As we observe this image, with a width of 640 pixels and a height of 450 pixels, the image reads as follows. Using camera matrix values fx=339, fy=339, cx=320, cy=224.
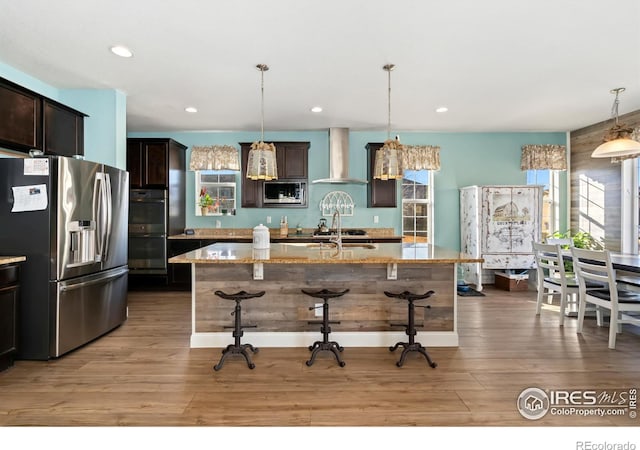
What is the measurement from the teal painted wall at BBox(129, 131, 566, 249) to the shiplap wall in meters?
0.42

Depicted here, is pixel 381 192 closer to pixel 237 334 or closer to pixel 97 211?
pixel 237 334

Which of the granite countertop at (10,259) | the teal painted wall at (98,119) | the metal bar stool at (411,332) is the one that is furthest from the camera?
the teal painted wall at (98,119)

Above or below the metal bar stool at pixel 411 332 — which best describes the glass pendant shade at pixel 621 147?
above

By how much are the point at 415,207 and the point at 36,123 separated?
5147 mm

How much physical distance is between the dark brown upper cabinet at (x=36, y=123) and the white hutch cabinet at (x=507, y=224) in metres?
5.35

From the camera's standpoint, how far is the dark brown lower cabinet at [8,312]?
253 cm

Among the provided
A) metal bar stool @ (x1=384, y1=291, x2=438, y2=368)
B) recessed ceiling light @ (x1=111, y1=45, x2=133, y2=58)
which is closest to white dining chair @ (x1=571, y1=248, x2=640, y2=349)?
metal bar stool @ (x1=384, y1=291, x2=438, y2=368)

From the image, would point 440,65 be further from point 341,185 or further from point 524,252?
point 524,252

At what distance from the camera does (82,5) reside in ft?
7.59

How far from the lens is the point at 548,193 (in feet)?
19.3

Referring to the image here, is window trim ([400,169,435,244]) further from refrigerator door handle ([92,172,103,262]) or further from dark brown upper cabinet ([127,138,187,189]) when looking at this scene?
refrigerator door handle ([92,172,103,262])

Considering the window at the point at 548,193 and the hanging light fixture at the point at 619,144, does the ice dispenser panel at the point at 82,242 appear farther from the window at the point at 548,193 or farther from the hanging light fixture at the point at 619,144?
the window at the point at 548,193

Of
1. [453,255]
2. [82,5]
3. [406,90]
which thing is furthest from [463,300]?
[82,5]

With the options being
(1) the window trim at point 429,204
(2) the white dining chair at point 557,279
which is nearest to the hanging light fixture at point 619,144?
(2) the white dining chair at point 557,279
